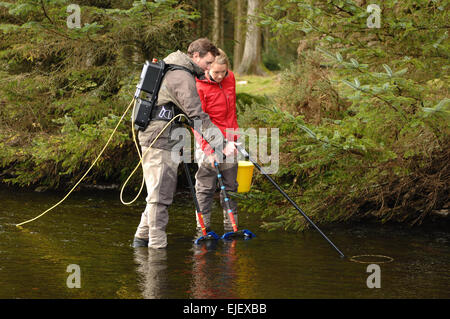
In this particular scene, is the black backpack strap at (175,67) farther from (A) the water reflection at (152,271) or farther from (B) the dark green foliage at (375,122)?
(A) the water reflection at (152,271)

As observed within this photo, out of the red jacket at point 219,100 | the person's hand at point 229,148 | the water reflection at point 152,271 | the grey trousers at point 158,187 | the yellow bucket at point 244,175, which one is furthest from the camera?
the yellow bucket at point 244,175

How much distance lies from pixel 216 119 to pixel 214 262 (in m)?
1.84

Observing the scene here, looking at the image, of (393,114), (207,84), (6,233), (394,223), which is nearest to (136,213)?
(6,233)

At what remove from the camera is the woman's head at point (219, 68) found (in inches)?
289

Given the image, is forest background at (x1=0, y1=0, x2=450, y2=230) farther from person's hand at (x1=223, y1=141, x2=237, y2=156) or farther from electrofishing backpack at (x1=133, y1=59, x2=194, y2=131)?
electrofishing backpack at (x1=133, y1=59, x2=194, y2=131)

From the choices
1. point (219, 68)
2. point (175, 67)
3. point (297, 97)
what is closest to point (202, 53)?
point (219, 68)

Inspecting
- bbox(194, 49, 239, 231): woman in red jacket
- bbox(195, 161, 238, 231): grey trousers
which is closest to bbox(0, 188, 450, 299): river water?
bbox(195, 161, 238, 231): grey trousers

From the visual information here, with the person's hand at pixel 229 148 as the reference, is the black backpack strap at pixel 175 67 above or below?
above

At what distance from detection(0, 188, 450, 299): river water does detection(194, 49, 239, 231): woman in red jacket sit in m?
0.58

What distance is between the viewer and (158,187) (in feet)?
22.9

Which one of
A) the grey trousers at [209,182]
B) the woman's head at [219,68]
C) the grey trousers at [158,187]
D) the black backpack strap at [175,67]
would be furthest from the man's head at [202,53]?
the grey trousers at [209,182]

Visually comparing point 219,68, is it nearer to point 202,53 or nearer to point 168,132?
point 202,53

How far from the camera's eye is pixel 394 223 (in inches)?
346

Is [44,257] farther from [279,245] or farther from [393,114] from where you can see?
[393,114]
